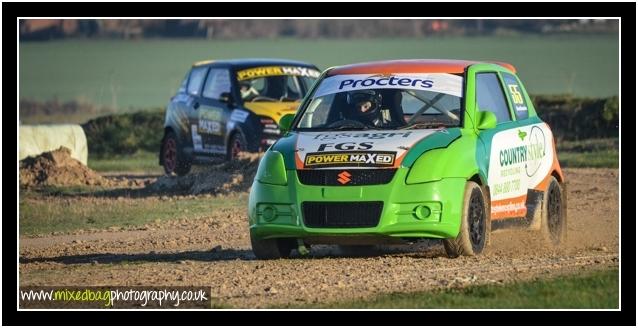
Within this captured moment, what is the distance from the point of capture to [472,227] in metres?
13.0

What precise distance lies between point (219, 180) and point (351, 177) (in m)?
9.84

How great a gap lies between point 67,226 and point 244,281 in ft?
23.2

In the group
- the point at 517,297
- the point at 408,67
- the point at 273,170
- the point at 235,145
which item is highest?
the point at 408,67

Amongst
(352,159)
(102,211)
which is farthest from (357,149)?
(102,211)

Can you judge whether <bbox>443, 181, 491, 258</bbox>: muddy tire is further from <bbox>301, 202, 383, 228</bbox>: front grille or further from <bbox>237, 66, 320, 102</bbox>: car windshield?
<bbox>237, 66, 320, 102</bbox>: car windshield

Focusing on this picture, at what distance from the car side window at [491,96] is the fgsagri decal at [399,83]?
25cm

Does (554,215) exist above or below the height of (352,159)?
below

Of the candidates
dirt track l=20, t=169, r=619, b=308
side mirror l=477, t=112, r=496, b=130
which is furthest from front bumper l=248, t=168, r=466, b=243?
side mirror l=477, t=112, r=496, b=130

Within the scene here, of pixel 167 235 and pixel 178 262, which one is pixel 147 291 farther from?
pixel 167 235

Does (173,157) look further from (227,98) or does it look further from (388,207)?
(388,207)

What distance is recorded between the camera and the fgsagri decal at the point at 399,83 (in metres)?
13.7

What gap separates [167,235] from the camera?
54.7ft

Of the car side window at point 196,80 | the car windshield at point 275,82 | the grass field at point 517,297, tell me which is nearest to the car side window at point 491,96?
the grass field at point 517,297

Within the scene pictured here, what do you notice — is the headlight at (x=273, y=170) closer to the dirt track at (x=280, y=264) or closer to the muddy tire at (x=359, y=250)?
the dirt track at (x=280, y=264)
